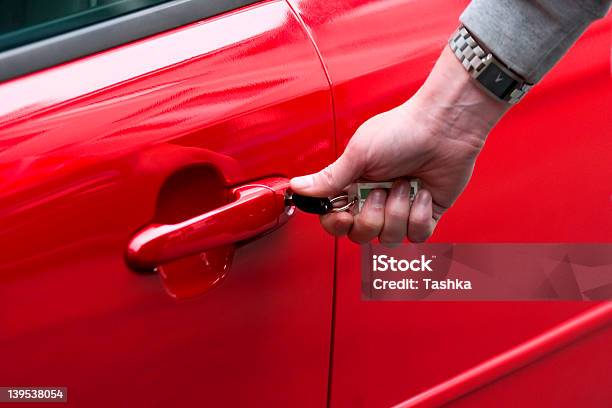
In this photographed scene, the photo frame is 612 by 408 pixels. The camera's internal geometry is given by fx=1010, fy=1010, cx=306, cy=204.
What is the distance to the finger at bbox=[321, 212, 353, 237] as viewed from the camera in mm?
1307

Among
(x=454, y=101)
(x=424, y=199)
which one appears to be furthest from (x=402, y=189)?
(x=454, y=101)

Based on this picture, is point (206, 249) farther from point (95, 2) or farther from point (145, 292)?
point (95, 2)

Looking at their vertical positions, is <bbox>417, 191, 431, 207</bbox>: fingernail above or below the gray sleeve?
below

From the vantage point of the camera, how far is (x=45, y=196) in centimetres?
124

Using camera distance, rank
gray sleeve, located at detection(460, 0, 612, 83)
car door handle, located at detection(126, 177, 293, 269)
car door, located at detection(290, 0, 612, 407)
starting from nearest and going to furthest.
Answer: gray sleeve, located at detection(460, 0, 612, 83), car door handle, located at detection(126, 177, 293, 269), car door, located at detection(290, 0, 612, 407)

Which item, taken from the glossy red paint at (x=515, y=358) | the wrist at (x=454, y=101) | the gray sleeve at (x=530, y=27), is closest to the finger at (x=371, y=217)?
the wrist at (x=454, y=101)

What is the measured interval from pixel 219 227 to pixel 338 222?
16 centimetres

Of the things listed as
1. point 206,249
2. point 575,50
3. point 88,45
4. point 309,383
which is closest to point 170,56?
point 88,45

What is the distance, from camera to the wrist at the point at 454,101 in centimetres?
125

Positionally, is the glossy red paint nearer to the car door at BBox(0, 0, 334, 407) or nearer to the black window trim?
the car door at BBox(0, 0, 334, 407)

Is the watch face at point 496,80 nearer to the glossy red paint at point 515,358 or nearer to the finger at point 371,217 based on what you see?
the finger at point 371,217

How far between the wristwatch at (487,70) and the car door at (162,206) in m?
0.25

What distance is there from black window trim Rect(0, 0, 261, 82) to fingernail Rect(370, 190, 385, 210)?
14.9 inches

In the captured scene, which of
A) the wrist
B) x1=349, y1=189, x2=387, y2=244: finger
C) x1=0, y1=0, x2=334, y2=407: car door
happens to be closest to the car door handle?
x1=0, y1=0, x2=334, y2=407: car door
